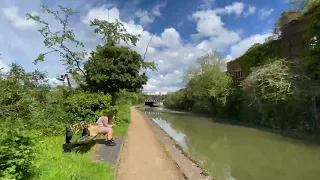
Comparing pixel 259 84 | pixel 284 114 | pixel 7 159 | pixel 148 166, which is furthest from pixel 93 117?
pixel 284 114

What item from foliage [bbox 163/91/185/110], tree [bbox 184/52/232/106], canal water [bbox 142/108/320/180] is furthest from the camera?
foliage [bbox 163/91/185/110]

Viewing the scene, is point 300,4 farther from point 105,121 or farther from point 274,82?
point 105,121

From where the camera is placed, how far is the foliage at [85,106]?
1230 cm

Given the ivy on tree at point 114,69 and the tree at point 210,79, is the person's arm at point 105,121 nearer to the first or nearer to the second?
the ivy on tree at point 114,69

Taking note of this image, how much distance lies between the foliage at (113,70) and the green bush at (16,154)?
11599 mm

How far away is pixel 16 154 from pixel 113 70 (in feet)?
40.2

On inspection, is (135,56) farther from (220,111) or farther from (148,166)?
(220,111)

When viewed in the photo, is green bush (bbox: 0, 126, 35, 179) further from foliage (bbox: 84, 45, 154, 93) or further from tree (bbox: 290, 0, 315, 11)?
tree (bbox: 290, 0, 315, 11)

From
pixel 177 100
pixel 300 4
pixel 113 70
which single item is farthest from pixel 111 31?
pixel 177 100

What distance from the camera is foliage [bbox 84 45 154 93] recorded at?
49.7 feet

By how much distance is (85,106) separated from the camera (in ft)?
42.0

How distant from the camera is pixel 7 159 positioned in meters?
3.16

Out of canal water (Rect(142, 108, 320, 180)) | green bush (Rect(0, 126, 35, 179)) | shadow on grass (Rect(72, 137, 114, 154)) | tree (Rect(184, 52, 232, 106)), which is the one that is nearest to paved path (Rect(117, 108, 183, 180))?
shadow on grass (Rect(72, 137, 114, 154))

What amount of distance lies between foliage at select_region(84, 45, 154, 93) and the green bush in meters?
11.6
